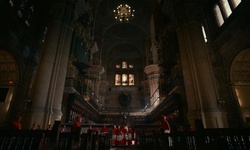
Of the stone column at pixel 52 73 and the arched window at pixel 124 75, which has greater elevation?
the arched window at pixel 124 75

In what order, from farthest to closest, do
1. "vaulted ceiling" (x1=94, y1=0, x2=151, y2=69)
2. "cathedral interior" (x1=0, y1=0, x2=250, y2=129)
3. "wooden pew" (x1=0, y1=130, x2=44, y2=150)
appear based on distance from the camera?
"vaulted ceiling" (x1=94, y1=0, x2=151, y2=69) < "cathedral interior" (x1=0, y1=0, x2=250, y2=129) < "wooden pew" (x1=0, y1=130, x2=44, y2=150)

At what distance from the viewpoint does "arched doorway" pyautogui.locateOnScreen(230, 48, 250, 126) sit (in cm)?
940

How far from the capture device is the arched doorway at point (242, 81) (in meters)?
9.40

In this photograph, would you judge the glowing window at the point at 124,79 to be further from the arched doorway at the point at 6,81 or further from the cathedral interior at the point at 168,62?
the arched doorway at the point at 6,81

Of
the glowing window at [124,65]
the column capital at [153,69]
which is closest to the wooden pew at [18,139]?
the column capital at [153,69]

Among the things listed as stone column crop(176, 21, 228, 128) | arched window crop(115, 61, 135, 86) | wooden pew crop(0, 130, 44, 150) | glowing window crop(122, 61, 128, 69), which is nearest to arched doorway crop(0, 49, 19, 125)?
wooden pew crop(0, 130, 44, 150)

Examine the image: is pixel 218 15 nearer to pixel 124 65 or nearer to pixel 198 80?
pixel 198 80

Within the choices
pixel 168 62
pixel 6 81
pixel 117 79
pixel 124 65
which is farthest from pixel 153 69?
pixel 6 81

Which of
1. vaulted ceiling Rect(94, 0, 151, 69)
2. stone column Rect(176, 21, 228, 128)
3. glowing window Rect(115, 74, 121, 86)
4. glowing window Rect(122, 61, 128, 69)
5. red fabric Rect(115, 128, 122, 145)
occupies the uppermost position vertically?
vaulted ceiling Rect(94, 0, 151, 69)

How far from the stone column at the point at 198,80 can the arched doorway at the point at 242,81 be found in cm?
282

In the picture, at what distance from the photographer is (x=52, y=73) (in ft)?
27.1

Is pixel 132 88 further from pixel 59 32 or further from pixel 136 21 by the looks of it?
pixel 59 32

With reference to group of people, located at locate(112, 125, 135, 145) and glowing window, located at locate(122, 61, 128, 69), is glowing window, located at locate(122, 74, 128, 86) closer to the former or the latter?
glowing window, located at locate(122, 61, 128, 69)

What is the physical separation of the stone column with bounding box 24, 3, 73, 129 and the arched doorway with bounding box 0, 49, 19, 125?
2878 mm
